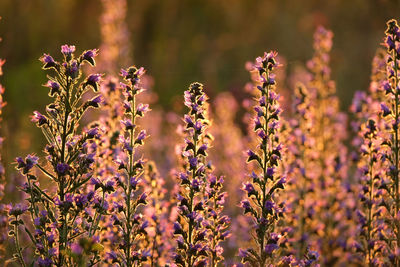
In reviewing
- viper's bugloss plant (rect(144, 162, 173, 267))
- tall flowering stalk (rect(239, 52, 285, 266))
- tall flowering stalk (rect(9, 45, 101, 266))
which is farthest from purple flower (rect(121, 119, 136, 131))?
tall flowering stalk (rect(239, 52, 285, 266))

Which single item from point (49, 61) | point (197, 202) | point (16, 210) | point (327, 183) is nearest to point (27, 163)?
point (16, 210)

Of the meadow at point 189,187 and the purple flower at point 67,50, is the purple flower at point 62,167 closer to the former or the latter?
the meadow at point 189,187

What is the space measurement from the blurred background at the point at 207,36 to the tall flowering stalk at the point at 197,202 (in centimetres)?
1335

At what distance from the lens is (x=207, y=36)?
2812cm

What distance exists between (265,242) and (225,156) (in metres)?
6.07

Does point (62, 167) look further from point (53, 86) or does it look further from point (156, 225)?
point (156, 225)

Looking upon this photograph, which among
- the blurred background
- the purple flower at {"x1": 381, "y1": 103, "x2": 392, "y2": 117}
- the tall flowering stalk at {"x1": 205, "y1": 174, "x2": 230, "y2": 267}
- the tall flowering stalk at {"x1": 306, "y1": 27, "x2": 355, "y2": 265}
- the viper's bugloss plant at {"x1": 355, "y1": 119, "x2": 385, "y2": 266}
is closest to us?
the tall flowering stalk at {"x1": 205, "y1": 174, "x2": 230, "y2": 267}

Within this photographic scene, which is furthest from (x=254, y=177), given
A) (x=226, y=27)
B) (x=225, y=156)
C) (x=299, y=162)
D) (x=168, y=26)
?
(x=226, y=27)

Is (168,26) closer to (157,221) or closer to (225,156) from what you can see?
(225,156)

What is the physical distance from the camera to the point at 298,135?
717cm

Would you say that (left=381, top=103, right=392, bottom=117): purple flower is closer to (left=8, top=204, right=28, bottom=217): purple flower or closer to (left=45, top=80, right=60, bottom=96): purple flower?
(left=45, top=80, right=60, bottom=96): purple flower

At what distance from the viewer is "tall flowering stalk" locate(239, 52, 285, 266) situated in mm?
4469

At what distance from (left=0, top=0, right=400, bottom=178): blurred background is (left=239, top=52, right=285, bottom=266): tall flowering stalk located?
516 inches

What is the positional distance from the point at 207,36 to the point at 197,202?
24.3m
